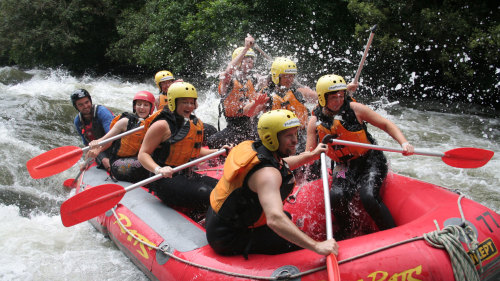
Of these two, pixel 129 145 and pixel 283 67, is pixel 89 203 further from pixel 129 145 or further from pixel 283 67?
pixel 283 67

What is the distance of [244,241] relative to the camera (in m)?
2.72

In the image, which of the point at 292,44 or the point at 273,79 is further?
the point at 292,44

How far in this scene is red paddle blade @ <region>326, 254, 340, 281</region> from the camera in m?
2.23

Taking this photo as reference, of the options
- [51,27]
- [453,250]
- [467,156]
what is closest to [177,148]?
[453,250]

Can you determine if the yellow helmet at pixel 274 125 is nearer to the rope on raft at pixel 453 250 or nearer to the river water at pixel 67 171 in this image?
the rope on raft at pixel 453 250

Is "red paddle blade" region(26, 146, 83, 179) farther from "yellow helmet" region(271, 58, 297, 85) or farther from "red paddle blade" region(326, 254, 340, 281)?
"red paddle blade" region(326, 254, 340, 281)

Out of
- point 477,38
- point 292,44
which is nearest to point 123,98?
point 292,44

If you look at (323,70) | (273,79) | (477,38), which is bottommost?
(323,70)

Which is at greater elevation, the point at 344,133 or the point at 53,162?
the point at 344,133

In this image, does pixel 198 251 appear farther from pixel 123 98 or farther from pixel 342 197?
pixel 123 98

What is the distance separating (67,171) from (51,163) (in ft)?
7.07

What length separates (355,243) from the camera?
2625 millimetres

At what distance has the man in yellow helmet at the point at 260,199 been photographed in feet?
7.52

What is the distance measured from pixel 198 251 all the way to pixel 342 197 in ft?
4.09
